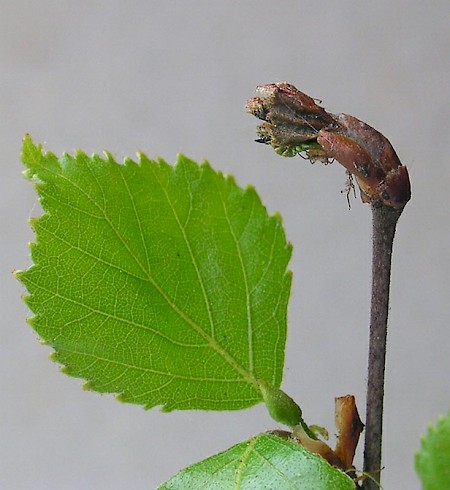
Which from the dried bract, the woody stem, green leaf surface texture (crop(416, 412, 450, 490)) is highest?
the dried bract

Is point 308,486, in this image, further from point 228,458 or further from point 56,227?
point 56,227

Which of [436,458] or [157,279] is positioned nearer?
[436,458]

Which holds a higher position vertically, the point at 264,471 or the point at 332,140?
the point at 332,140

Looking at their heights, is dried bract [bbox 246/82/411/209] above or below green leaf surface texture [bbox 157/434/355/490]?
above
